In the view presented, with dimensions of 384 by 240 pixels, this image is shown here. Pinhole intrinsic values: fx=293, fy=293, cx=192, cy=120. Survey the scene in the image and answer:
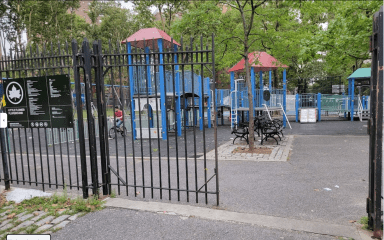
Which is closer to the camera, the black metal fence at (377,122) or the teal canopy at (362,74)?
the black metal fence at (377,122)

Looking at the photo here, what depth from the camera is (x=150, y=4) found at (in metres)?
22.5

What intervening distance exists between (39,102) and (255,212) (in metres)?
4.02

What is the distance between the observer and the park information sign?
4859 millimetres

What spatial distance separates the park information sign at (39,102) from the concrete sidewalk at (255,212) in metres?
1.73

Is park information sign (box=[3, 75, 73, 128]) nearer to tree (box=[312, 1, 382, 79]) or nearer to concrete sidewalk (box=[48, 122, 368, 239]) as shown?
concrete sidewalk (box=[48, 122, 368, 239])

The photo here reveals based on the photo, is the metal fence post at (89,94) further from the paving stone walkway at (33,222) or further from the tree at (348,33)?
the tree at (348,33)

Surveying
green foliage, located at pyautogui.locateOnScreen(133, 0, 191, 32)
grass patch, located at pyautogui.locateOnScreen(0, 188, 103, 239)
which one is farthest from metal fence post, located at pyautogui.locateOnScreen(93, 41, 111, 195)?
green foliage, located at pyautogui.locateOnScreen(133, 0, 191, 32)

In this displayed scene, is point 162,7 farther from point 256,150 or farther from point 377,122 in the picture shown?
point 377,122

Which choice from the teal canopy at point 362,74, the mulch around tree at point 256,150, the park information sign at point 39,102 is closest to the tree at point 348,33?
the mulch around tree at point 256,150

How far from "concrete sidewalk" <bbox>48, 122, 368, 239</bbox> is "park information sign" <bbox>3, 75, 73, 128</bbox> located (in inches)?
68.2

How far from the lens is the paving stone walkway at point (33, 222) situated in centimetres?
377

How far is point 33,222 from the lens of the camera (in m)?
4.02

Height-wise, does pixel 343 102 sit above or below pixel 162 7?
below

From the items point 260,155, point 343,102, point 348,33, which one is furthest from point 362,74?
point 260,155
